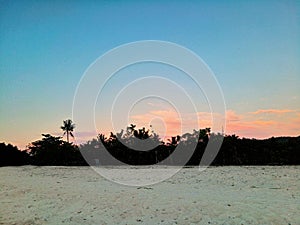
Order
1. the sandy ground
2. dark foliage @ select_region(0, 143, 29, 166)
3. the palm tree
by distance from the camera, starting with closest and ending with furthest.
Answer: the sandy ground < dark foliage @ select_region(0, 143, 29, 166) < the palm tree

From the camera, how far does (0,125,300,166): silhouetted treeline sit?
18108mm

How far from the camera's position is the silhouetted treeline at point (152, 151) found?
1811 centimetres

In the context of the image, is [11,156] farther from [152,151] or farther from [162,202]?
[162,202]

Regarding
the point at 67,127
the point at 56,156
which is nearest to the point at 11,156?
the point at 56,156

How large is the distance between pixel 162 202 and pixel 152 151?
13.4 metres

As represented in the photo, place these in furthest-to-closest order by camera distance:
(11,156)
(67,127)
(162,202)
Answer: (67,127), (11,156), (162,202)

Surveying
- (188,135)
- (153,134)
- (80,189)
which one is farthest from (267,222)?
(153,134)

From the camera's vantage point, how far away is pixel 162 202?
28.1 ft

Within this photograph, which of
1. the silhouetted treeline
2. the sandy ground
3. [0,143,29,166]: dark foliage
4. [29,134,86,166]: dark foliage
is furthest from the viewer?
[29,134,86,166]: dark foliage

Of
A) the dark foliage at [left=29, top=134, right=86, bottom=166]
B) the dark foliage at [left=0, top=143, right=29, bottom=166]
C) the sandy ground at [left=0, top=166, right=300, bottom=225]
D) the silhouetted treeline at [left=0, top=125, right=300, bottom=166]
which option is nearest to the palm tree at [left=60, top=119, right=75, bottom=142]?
the silhouetted treeline at [left=0, top=125, right=300, bottom=166]

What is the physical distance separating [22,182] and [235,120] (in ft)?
26.8

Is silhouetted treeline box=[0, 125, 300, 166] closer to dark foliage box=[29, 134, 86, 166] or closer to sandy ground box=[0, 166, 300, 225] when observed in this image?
dark foliage box=[29, 134, 86, 166]

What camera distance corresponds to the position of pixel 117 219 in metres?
7.51

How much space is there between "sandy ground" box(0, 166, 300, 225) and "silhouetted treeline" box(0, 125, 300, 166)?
5954 mm
